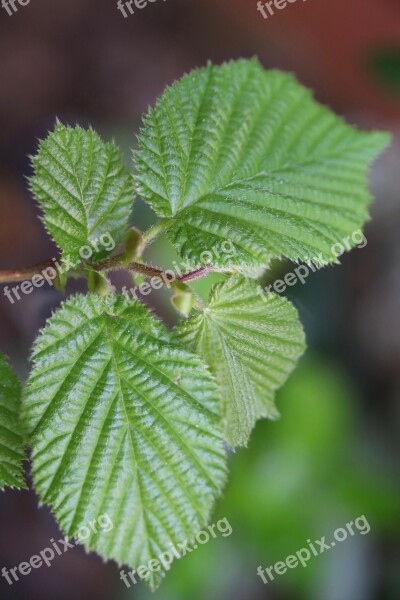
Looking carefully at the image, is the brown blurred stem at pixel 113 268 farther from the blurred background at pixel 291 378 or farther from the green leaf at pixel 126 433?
the blurred background at pixel 291 378

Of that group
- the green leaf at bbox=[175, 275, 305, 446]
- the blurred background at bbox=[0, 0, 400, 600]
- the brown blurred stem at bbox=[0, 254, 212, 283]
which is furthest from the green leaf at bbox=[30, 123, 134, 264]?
the blurred background at bbox=[0, 0, 400, 600]

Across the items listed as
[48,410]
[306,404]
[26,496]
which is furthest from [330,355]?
[48,410]

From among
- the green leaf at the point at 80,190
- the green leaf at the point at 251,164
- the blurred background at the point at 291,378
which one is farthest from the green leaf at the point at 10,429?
the blurred background at the point at 291,378

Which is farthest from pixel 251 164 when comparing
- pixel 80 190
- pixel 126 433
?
pixel 126 433

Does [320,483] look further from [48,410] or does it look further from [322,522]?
[48,410]

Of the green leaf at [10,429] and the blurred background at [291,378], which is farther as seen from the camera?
the blurred background at [291,378]

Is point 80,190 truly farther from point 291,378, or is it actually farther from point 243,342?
point 291,378
